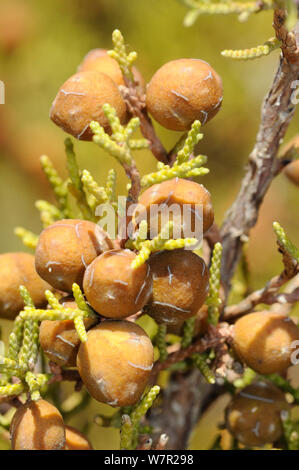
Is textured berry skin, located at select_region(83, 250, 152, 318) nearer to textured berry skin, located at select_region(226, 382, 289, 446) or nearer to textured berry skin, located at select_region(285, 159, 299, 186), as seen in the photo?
textured berry skin, located at select_region(226, 382, 289, 446)

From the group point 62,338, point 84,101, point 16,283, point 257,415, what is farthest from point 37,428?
point 84,101

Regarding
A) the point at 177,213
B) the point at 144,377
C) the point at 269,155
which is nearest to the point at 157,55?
the point at 269,155

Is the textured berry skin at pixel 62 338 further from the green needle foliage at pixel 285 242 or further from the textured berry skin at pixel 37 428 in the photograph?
the green needle foliage at pixel 285 242

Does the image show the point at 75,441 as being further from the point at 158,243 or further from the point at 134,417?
the point at 158,243

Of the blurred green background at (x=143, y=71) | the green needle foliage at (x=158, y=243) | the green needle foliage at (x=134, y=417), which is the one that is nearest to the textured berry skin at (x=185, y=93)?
the green needle foliage at (x=158, y=243)

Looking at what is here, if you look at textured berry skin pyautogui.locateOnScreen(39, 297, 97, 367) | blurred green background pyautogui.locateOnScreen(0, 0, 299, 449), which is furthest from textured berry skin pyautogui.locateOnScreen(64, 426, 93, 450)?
blurred green background pyautogui.locateOnScreen(0, 0, 299, 449)
